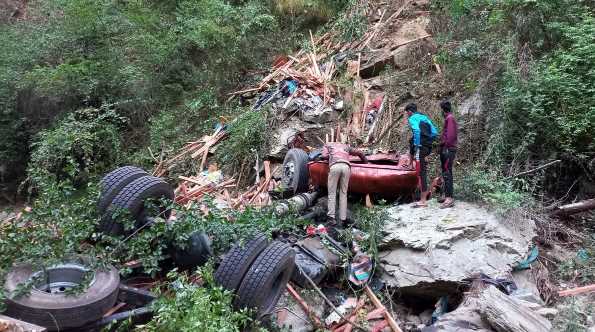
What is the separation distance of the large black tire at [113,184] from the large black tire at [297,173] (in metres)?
2.65

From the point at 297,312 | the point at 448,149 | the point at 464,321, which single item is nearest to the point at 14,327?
the point at 297,312

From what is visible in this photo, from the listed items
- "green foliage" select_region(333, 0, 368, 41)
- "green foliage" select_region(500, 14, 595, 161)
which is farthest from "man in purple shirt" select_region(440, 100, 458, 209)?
"green foliage" select_region(333, 0, 368, 41)

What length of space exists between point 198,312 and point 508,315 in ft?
9.23

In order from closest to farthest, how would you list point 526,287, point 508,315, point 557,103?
point 508,315 < point 526,287 < point 557,103

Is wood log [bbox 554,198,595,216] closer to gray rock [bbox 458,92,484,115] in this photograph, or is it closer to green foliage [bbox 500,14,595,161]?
green foliage [bbox 500,14,595,161]

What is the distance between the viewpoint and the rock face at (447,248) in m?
5.84

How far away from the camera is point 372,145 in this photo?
9.84 meters

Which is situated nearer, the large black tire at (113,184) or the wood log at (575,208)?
the large black tire at (113,184)

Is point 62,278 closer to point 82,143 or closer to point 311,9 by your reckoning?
point 82,143

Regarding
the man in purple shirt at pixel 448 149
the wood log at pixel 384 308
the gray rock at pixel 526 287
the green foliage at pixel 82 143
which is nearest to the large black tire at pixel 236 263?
the wood log at pixel 384 308

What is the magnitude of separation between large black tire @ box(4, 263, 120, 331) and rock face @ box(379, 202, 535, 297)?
3.20 metres

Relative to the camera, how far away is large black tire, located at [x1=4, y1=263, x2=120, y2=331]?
401 centimetres

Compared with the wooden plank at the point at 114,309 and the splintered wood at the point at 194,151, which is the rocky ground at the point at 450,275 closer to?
the wooden plank at the point at 114,309

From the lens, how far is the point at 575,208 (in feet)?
22.8
